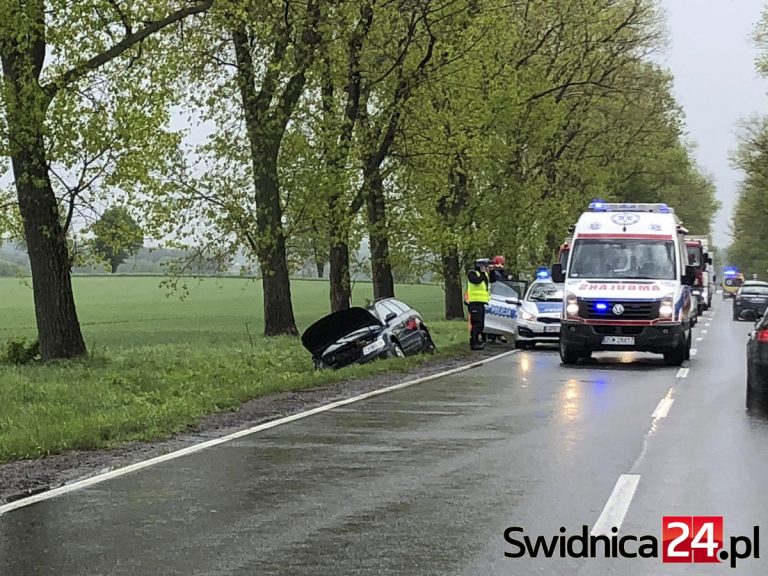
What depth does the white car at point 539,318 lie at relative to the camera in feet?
85.6

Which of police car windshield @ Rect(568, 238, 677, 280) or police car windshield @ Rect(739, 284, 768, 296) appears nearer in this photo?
police car windshield @ Rect(568, 238, 677, 280)

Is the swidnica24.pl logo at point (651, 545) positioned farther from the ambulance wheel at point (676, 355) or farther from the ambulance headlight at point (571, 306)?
the ambulance wheel at point (676, 355)

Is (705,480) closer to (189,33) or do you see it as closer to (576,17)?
(189,33)

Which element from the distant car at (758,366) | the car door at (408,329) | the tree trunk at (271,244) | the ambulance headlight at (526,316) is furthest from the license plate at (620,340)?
the tree trunk at (271,244)

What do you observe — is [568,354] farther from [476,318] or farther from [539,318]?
[539,318]

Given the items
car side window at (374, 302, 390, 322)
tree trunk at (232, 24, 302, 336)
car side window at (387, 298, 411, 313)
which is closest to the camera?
car side window at (374, 302, 390, 322)

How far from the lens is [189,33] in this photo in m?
25.6

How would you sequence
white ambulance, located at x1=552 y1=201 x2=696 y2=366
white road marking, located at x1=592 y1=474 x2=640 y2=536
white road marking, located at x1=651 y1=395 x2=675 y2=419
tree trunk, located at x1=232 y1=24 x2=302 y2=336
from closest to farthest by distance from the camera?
white road marking, located at x1=592 y1=474 x2=640 y2=536 < white road marking, located at x1=651 y1=395 x2=675 y2=419 < white ambulance, located at x1=552 y1=201 x2=696 y2=366 < tree trunk, located at x1=232 y1=24 x2=302 y2=336

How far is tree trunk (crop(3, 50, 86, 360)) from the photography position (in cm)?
1845


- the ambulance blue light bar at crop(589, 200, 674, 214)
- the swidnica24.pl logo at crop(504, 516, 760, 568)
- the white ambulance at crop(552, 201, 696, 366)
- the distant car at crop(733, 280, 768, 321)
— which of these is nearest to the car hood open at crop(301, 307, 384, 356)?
the white ambulance at crop(552, 201, 696, 366)

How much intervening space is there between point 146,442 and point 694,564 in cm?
634

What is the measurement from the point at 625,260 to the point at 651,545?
14.9m

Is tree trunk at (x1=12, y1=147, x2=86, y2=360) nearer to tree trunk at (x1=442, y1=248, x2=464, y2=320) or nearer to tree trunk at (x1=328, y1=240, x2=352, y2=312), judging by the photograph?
tree trunk at (x1=328, y1=240, x2=352, y2=312)

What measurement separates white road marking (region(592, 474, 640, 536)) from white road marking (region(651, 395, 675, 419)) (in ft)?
13.8
